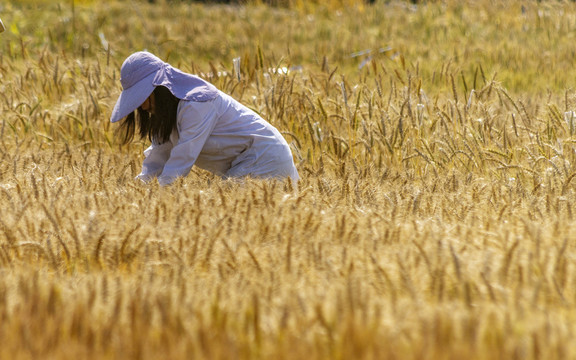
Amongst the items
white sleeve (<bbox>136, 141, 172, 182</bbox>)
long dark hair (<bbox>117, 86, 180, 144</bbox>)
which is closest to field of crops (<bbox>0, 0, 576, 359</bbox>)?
white sleeve (<bbox>136, 141, 172, 182</bbox>)

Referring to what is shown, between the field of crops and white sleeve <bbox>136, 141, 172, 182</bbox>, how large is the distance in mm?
81

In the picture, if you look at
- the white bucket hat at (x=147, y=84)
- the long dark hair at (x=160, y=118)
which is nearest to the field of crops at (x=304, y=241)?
the long dark hair at (x=160, y=118)

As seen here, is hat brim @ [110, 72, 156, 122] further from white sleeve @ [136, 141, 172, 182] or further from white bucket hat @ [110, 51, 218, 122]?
white sleeve @ [136, 141, 172, 182]

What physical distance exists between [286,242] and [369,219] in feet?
1.26

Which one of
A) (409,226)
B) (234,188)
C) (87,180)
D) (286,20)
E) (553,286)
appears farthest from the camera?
(286,20)

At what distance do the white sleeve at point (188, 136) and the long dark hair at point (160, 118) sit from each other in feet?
0.26

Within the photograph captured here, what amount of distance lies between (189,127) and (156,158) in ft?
1.23

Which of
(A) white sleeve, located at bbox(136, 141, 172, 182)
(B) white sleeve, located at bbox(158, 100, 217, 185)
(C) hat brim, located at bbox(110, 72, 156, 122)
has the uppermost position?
(C) hat brim, located at bbox(110, 72, 156, 122)

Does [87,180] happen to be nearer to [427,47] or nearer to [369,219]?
[369,219]

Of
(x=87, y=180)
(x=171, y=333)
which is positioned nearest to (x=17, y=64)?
(x=87, y=180)

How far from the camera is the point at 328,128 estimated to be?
4.96 meters

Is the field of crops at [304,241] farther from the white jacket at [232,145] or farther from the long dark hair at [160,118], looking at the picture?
the long dark hair at [160,118]

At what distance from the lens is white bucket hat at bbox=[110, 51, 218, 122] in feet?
12.6

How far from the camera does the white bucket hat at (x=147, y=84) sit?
385 cm
